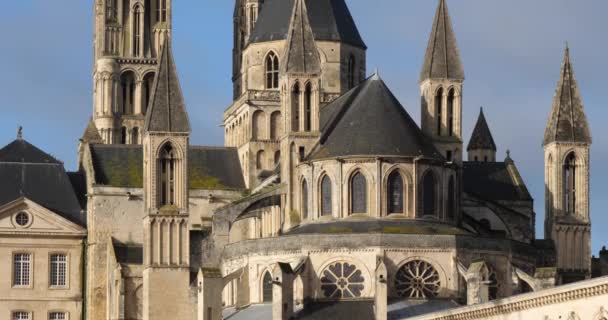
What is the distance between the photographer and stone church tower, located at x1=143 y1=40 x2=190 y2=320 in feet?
367

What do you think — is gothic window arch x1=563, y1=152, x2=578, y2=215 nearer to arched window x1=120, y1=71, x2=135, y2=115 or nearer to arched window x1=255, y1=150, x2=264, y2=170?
arched window x1=255, y1=150, x2=264, y2=170

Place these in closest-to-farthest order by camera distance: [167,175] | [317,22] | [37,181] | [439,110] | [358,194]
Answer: [358,194], [167,175], [439,110], [317,22], [37,181]

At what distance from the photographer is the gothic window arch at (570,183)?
4473 inches

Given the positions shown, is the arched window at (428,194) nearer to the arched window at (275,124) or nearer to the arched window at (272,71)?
the arched window at (275,124)

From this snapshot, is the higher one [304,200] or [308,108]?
[308,108]

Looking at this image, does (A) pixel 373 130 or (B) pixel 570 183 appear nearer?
(A) pixel 373 130

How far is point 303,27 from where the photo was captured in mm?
113625


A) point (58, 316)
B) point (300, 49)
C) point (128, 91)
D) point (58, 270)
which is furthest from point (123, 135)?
point (300, 49)

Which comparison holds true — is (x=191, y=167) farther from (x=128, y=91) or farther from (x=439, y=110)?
(x=128, y=91)

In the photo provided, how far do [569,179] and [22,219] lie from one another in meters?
31.1

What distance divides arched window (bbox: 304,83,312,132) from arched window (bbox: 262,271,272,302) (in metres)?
7.88

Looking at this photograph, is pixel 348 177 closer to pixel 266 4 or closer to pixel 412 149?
pixel 412 149

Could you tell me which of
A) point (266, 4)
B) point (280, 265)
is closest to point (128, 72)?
point (266, 4)

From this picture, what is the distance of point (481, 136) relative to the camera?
14125 cm
